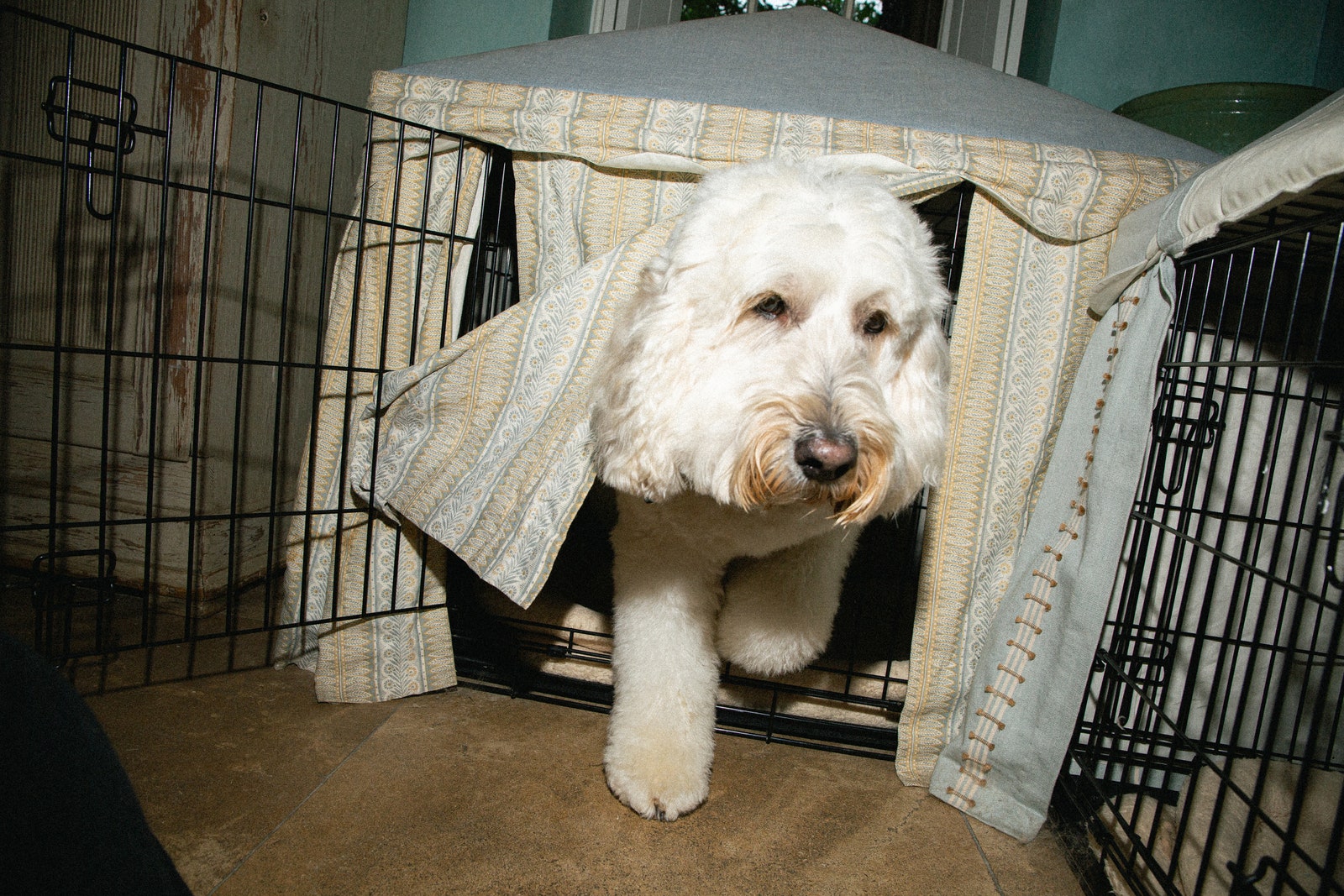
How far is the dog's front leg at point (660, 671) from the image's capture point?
53.1 inches

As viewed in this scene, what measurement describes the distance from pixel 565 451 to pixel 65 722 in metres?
1.00

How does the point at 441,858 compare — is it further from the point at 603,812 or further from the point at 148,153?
the point at 148,153

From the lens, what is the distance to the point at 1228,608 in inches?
56.5

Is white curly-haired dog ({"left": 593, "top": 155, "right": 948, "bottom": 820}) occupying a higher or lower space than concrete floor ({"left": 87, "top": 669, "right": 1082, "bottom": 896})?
higher

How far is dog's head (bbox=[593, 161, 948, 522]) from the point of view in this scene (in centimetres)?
109

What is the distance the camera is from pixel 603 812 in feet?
4.37

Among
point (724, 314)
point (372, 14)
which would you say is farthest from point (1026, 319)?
point (372, 14)

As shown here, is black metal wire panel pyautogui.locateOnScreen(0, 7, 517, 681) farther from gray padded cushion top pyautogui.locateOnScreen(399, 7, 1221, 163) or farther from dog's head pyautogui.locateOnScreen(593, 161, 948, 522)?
dog's head pyautogui.locateOnScreen(593, 161, 948, 522)

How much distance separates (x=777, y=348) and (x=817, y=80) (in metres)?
0.85

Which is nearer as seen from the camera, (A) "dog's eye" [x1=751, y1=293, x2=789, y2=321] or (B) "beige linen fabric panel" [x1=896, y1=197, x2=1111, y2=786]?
(A) "dog's eye" [x1=751, y1=293, x2=789, y2=321]

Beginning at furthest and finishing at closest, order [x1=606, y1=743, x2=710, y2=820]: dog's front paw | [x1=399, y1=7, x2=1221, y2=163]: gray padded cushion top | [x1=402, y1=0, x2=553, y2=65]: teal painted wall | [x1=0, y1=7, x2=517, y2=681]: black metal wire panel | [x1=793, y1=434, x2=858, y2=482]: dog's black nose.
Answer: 1. [x1=402, y1=0, x2=553, y2=65]: teal painted wall
2. [x1=0, y1=7, x2=517, y2=681]: black metal wire panel
3. [x1=399, y1=7, x2=1221, y2=163]: gray padded cushion top
4. [x1=606, y1=743, x2=710, y2=820]: dog's front paw
5. [x1=793, y1=434, x2=858, y2=482]: dog's black nose

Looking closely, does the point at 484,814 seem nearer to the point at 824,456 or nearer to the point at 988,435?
the point at 824,456

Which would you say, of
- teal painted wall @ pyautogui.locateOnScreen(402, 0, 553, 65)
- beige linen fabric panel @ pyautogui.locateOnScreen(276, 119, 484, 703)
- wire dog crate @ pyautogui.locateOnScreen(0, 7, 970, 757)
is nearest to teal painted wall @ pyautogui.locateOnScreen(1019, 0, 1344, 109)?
wire dog crate @ pyautogui.locateOnScreen(0, 7, 970, 757)

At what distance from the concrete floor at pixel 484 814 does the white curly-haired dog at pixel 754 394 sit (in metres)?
0.12
